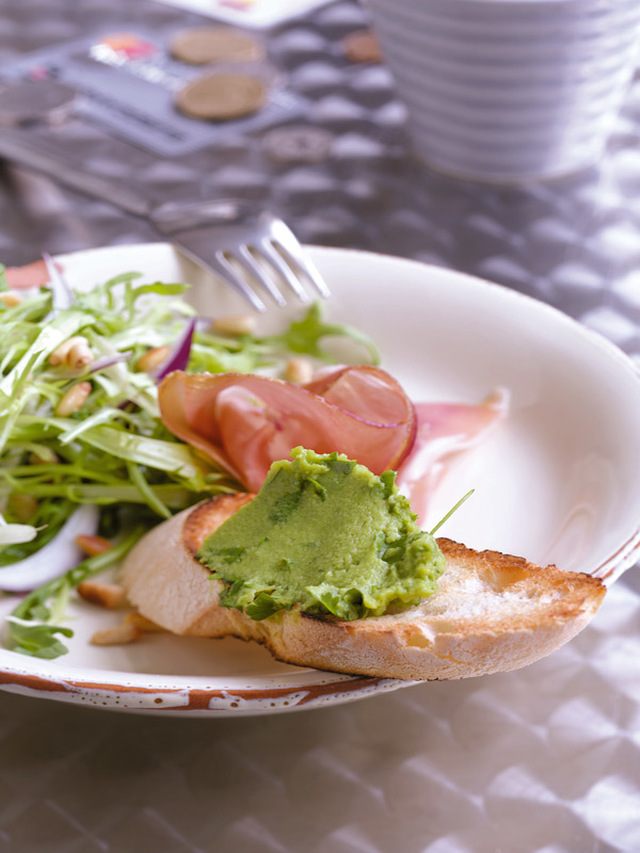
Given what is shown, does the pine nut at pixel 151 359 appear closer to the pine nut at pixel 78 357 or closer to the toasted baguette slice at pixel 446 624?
the pine nut at pixel 78 357

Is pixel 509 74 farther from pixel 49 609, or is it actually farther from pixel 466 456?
pixel 49 609

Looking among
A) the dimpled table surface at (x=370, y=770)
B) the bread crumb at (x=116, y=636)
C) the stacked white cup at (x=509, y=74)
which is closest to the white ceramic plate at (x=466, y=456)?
the bread crumb at (x=116, y=636)

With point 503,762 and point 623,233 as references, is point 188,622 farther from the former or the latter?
point 623,233

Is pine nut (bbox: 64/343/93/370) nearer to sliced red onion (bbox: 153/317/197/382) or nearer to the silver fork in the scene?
sliced red onion (bbox: 153/317/197/382)

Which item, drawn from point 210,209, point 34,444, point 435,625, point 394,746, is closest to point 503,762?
point 394,746

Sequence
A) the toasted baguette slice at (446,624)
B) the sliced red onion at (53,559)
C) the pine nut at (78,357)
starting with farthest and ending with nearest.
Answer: the pine nut at (78,357) → the sliced red onion at (53,559) → the toasted baguette slice at (446,624)
